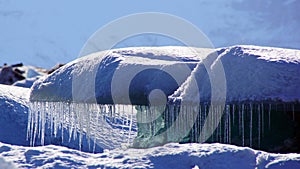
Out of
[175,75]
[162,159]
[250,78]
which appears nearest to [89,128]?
[175,75]

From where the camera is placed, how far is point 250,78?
796 cm

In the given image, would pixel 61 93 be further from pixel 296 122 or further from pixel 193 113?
pixel 296 122

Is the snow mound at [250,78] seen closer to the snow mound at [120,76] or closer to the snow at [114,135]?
the snow at [114,135]

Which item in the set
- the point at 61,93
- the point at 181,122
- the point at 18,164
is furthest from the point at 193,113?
the point at 18,164

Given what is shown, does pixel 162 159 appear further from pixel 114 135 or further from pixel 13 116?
pixel 13 116

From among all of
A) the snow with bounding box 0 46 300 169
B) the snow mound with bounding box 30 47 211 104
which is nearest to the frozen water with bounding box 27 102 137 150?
the snow with bounding box 0 46 300 169

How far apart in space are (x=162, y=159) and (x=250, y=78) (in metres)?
3.02

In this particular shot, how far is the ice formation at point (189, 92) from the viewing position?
7.90 m

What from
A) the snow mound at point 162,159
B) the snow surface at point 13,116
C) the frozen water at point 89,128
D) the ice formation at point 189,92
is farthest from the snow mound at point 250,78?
the snow surface at point 13,116

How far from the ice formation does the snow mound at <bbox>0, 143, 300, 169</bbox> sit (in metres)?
2.49

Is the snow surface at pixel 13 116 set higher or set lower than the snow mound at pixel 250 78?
lower

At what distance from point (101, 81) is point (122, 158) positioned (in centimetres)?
360

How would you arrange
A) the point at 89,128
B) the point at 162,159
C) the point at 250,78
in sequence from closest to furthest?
1. the point at 162,159
2. the point at 250,78
3. the point at 89,128

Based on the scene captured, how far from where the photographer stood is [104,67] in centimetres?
905
